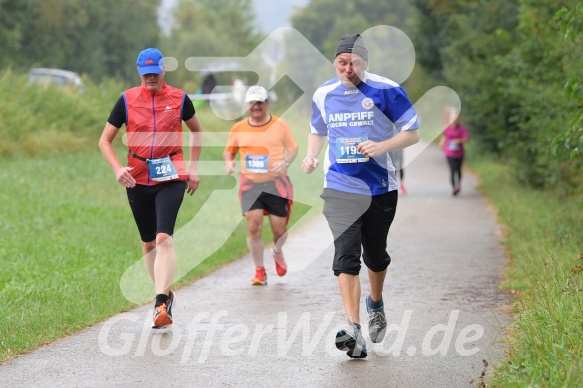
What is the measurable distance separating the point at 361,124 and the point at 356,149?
181mm

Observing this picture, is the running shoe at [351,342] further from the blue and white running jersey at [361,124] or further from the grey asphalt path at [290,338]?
the blue and white running jersey at [361,124]

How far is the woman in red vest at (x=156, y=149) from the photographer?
8.18m

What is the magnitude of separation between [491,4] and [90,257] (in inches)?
680

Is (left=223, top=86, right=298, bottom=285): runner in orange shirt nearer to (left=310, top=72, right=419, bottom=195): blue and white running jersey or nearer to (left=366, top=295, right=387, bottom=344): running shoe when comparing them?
(left=366, top=295, right=387, bottom=344): running shoe

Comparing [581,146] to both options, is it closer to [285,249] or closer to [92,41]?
[285,249]

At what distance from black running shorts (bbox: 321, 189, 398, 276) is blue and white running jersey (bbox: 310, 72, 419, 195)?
0.21 feet

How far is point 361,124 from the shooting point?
23.7 feet

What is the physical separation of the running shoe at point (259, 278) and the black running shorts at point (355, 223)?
3.29 metres

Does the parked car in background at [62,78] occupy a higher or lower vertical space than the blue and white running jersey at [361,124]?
lower

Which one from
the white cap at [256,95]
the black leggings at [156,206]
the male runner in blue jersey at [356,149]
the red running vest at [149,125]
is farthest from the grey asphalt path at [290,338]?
the white cap at [256,95]

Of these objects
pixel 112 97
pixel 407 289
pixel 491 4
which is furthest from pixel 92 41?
pixel 407 289

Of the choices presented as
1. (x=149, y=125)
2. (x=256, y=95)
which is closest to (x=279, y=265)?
(x=256, y=95)

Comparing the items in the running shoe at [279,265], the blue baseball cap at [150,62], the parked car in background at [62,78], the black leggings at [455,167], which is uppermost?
the blue baseball cap at [150,62]

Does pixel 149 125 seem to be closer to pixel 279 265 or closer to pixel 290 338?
pixel 290 338
